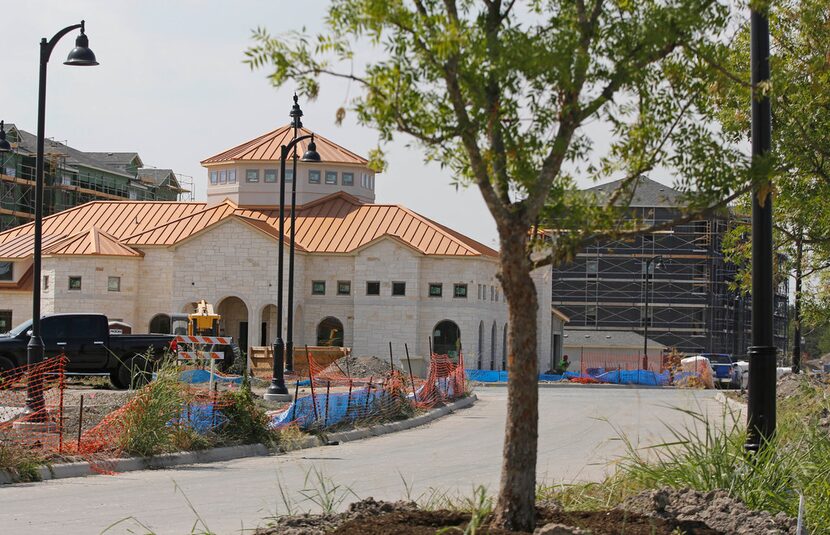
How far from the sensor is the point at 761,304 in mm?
10500

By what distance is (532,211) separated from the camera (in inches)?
307

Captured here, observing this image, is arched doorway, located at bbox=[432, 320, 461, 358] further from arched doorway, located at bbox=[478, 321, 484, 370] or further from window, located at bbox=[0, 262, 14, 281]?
window, located at bbox=[0, 262, 14, 281]

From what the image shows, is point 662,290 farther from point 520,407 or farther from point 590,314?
point 520,407

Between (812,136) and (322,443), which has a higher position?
(812,136)

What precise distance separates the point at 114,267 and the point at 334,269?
12.4 m

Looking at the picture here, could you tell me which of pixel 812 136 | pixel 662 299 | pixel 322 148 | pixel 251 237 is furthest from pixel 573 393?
pixel 662 299

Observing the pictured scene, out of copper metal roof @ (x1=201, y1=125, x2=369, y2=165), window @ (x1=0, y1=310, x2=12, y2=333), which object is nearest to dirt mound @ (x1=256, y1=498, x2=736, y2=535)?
window @ (x1=0, y1=310, x2=12, y2=333)

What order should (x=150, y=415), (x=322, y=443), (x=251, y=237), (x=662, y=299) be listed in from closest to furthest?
(x=150, y=415) → (x=322, y=443) → (x=251, y=237) → (x=662, y=299)

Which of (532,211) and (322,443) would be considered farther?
(322,443)

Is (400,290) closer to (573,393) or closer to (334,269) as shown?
(334,269)

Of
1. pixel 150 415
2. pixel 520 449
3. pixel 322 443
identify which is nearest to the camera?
pixel 520 449

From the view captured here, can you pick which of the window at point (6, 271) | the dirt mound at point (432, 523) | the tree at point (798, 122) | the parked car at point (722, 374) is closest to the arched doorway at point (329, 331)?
the window at point (6, 271)

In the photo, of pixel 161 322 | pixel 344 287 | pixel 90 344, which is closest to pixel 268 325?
pixel 344 287

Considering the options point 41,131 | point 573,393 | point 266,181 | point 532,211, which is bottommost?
point 573,393
